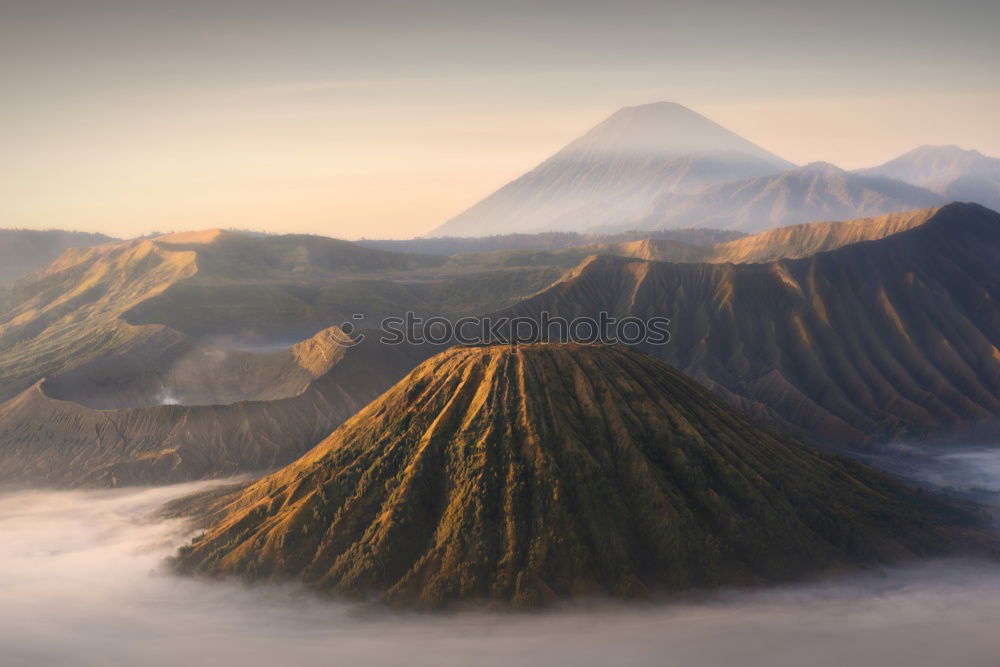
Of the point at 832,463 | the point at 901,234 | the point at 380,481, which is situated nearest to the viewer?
the point at 380,481

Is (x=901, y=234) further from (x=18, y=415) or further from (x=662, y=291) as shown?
(x=18, y=415)

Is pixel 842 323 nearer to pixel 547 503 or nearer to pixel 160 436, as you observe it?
pixel 547 503

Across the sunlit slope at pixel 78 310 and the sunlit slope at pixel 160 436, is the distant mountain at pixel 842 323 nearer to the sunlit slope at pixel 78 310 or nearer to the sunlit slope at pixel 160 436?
the sunlit slope at pixel 160 436

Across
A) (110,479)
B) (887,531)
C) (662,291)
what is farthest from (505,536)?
(662,291)

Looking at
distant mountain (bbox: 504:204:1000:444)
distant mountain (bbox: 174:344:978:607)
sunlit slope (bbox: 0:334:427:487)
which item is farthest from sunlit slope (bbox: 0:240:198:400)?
distant mountain (bbox: 174:344:978:607)

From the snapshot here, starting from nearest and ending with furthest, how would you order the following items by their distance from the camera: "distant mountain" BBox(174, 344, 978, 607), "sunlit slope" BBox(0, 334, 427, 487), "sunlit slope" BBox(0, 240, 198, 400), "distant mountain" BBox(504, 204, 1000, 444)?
"distant mountain" BBox(174, 344, 978, 607)
"sunlit slope" BBox(0, 334, 427, 487)
"distant mountain" BBox(504, 204, 1000, 444)
"sunlit slope" BBox(0, 240, 198, 400)

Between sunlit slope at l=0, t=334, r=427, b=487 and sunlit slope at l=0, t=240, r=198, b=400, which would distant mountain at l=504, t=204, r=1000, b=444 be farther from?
sunlit slope at l=0, t=240, r=198, b=400
